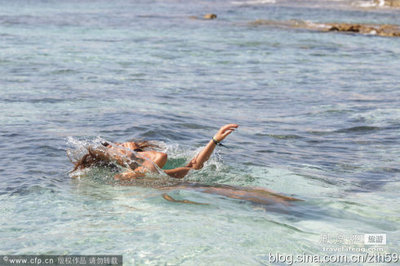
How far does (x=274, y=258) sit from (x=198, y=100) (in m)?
8.96

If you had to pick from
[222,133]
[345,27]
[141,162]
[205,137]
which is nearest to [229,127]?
[222,133]

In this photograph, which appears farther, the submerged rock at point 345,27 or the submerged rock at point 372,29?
the submerged rock at point 345,27

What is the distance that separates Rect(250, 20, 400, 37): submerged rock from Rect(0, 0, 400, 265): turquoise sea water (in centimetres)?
292

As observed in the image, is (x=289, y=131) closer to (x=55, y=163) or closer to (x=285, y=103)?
(x=285, y=103)

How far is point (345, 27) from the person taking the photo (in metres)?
30.8

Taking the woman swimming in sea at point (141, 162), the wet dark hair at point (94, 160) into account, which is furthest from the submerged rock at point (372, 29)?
the wet dark hair at point (94, 160)

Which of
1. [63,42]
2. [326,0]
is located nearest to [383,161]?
[63,42]

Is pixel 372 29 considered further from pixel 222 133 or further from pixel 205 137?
pixel 222 133

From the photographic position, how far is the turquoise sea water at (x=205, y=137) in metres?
5.84

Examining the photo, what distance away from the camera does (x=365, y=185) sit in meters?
8.06

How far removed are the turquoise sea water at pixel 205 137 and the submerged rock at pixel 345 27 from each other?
2.92m

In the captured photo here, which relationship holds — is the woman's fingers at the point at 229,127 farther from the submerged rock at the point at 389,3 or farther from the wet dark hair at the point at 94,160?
the submerged rock at the point at 389,3

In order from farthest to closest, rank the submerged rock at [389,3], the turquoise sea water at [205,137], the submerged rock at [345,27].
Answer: the submerged rock at [389,3]
the submerged rock at [345,27]
the turquoise sea water at [205,137]

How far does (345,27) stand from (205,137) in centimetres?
2221
